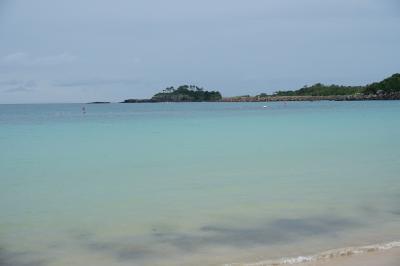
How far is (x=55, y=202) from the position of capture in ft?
34.2

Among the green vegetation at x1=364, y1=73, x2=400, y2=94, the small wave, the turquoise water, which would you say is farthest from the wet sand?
the green vegetation at x1=364, y1=73, x2=400, y2=94

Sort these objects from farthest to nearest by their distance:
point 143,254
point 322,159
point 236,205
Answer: point 322,159 → point 236,205 → point 143,254

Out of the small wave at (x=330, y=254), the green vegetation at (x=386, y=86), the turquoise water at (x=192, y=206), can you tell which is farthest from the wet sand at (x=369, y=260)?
the green vegetation at (x=386, y=86)

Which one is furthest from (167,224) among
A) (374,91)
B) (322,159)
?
(374,91)

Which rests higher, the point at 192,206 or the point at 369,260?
the point at 369,260

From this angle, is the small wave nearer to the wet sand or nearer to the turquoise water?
the wet sand

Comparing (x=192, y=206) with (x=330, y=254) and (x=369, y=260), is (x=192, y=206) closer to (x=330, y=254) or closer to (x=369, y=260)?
(x=330, y=254)

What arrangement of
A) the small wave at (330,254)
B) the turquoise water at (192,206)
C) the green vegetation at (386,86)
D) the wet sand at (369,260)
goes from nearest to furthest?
the wet sand at (369,260), the small wave at (330,254), the turquoise water at (192,206), the green vegetation at (386,86)

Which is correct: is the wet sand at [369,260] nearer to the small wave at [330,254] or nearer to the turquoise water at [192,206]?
the small wave at [330,254]

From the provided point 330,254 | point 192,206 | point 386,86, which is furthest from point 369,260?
point 386,86

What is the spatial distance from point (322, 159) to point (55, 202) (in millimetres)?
9161

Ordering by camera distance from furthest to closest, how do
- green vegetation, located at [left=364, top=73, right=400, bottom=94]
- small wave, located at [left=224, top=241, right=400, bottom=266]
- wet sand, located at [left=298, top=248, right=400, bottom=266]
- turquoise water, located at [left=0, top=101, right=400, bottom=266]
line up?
green vegetation, located at [left=364, top=73, right=400, bottom=94] → turquoise water, located at [left=0, top=101, right=400, bottom=266] → small wave, located at [left=224, top=241, right=400, bottom=266] → wet sand, located at [left=298, top=248, right=400, bottom=266]

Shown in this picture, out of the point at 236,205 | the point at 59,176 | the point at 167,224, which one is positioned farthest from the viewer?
the point at 59,176

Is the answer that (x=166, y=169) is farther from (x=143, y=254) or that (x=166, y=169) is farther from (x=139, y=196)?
(x=143, y=254)
